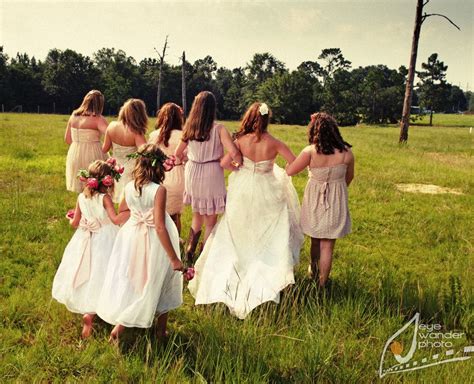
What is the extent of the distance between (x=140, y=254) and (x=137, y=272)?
180mm

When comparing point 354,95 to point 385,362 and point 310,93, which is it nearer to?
point 310,93

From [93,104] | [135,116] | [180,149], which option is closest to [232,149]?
[180,149]

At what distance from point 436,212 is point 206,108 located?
6.69 metres

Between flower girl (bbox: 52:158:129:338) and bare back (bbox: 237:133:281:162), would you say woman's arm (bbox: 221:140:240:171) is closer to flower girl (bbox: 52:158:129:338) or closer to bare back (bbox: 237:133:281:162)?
bare back (bbox: 237:133:281:162)

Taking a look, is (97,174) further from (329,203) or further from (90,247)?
(329,203)

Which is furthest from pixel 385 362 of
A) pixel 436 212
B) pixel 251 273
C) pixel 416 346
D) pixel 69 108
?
pixel 69 108

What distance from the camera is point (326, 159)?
19.4ft

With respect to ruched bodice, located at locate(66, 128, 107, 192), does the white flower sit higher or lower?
higher

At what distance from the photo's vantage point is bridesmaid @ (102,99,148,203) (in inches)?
286

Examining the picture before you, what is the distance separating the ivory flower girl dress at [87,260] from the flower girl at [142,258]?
12.2 inches

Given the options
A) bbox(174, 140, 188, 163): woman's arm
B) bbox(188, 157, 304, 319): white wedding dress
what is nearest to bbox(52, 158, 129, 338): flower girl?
bbox(188, 157, 304, 319): white wedding dress

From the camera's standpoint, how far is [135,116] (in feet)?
23.9

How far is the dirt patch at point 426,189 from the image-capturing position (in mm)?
12742

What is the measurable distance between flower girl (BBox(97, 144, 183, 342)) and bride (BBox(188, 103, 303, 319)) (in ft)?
4.23
